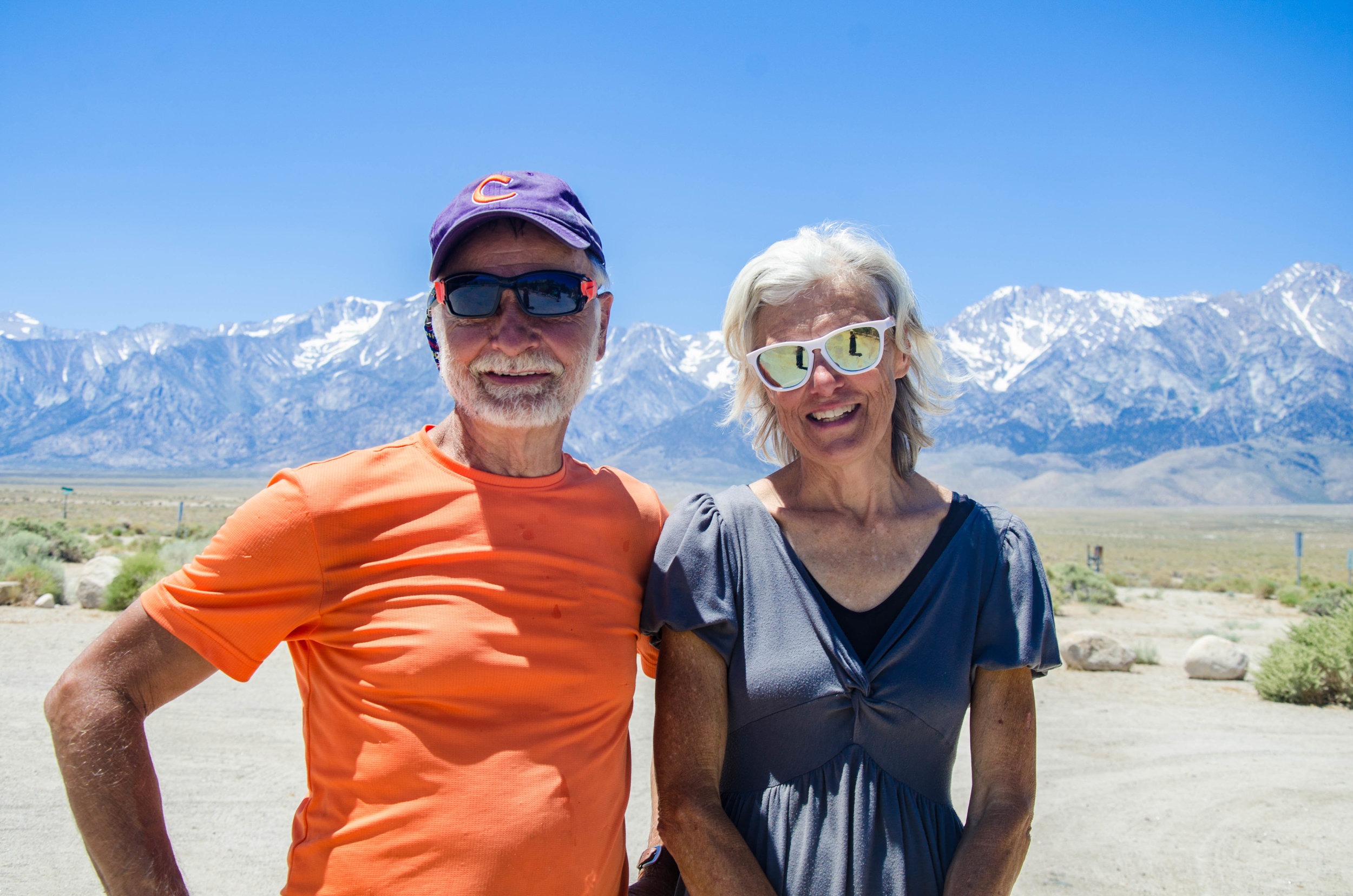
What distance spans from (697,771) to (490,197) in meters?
1.43

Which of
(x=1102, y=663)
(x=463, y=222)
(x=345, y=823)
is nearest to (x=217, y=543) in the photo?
(x=345, y=823)

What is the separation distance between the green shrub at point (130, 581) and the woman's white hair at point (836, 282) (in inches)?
466

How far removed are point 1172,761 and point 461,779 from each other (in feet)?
24.1

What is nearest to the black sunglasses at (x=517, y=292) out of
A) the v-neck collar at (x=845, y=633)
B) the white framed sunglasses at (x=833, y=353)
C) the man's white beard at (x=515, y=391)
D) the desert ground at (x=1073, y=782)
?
the man's white beard at (x=515, y=391)

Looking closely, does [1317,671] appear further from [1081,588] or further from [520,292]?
[1081,588]

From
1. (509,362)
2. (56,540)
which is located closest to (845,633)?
(509,362)

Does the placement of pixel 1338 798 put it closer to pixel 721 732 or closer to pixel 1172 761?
pixel 1172 761

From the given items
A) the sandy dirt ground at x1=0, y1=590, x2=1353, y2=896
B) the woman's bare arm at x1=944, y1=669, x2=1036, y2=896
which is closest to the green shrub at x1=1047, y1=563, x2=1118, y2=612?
the sandy dirt ground at x1=0, y1=590, x2=1353, y2=896

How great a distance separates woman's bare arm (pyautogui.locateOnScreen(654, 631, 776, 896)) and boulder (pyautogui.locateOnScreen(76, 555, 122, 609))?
12.9 m

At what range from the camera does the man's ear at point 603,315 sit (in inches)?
98.1

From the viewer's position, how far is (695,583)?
2.01m

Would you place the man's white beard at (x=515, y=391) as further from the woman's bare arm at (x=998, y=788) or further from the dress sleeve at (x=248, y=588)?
the woman's bare arm at (x=998, y=788)

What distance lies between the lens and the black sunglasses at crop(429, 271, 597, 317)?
2168 millimetres

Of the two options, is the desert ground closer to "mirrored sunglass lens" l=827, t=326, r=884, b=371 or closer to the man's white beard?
the man's white beard
